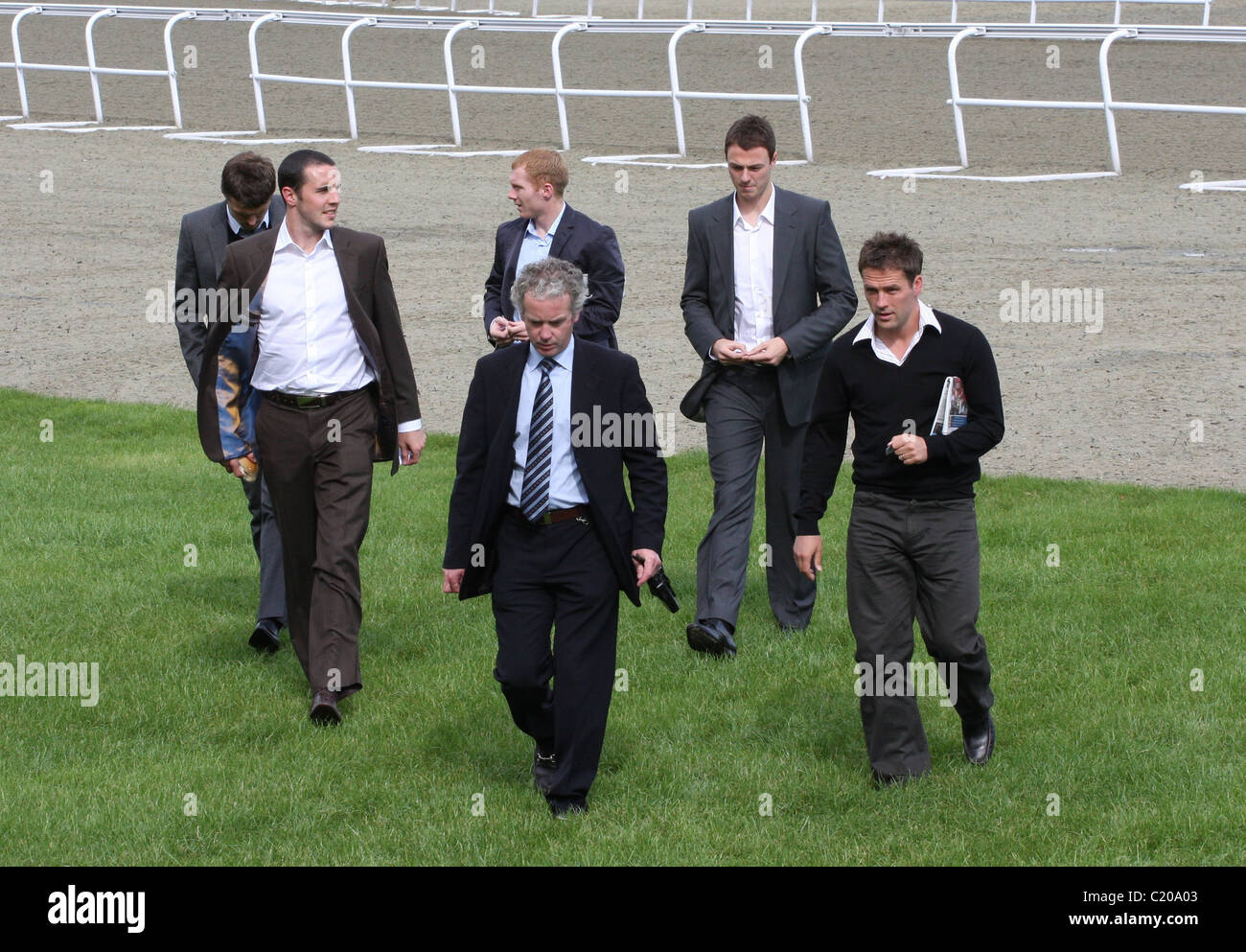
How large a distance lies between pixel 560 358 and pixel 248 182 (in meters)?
2.30

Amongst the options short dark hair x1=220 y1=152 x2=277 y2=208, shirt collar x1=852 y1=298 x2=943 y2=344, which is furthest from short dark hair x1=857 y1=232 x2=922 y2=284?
short dark hair x1=220 y1=152 x2=277 y2=208

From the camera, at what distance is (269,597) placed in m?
8.59

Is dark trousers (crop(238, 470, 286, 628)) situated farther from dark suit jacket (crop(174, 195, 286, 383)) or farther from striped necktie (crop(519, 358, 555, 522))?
striped necktie (crop(519, 358, 555, 522))

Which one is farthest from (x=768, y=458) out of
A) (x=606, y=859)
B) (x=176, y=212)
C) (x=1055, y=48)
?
(x=1055, y=48)

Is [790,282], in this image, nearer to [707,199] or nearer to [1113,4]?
[707,199]

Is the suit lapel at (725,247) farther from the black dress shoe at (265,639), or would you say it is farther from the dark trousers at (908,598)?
the black dress shoe at (265,639)

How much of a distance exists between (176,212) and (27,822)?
15019 mm

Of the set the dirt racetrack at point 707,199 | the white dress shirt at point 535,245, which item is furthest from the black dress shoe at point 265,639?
the dirt racetrack at point 707,199

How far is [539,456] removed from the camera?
6391mm

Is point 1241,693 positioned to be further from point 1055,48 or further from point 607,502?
point 1055,48

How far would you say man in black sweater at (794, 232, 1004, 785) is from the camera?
21.0ft

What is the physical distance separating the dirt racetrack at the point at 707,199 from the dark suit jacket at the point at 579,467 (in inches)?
216

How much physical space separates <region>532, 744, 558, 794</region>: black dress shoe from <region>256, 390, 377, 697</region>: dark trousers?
1110 mm

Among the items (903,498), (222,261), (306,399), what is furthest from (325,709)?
(903,498)
